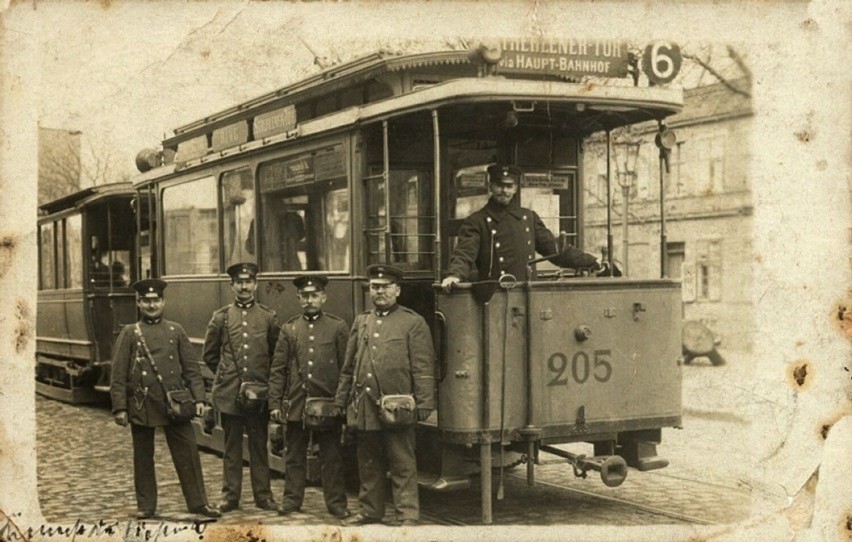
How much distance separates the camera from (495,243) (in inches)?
281

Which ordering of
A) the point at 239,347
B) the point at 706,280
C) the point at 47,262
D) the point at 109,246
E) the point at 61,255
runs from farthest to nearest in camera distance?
the point at 706,280, the point at 47,262, the point at 61,255, the point at 109,246, the point at 239,347

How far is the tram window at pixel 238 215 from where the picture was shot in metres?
8.95

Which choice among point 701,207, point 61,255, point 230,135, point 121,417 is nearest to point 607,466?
point 121,417

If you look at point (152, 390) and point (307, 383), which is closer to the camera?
point (152, 390)

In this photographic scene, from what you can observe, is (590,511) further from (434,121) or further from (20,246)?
(20,246)

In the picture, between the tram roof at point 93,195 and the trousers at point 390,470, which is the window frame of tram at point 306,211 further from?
the tram roof at point 93,195

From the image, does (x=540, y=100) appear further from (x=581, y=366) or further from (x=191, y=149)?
(x=191, y=149)

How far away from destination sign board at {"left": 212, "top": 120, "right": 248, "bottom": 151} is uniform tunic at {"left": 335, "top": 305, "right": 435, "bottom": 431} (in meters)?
2.80

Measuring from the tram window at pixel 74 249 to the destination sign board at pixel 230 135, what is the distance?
392 centimetres

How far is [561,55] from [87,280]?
8.03 metres

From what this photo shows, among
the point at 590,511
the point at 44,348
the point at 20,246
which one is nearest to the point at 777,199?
the point at 590,511

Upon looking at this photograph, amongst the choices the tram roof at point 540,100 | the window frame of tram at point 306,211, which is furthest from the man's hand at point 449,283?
the window frame of tram at point 306,211

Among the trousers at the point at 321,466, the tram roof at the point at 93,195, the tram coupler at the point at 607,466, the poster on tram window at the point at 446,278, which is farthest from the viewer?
the tram roof at the point at 93,195

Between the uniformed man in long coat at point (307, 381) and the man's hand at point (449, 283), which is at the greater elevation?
the man's hand at point (449, 283)
